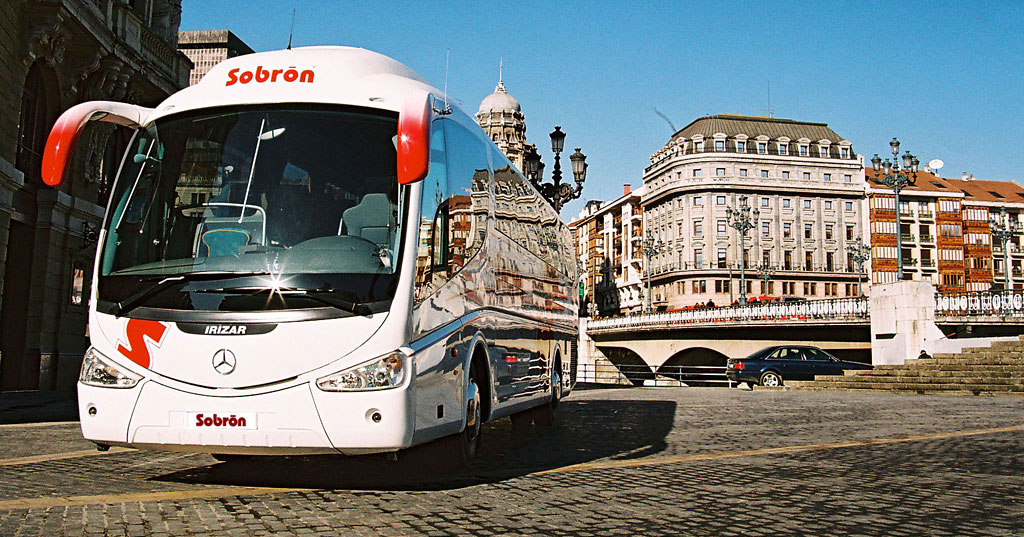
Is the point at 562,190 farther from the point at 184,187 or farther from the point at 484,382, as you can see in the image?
the point at 184,187

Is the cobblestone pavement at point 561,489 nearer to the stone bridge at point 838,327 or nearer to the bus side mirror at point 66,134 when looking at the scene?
the bus side mirror at point 66,134

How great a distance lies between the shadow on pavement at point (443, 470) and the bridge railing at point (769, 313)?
31.2 metres

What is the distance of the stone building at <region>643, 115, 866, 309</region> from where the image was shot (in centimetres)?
9088

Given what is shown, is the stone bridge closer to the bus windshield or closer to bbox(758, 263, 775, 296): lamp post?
bbox(758, 263, 775, 296): lamp post

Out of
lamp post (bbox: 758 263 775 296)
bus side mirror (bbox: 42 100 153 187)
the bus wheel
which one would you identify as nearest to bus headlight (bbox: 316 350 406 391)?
bus side mirror (bbox: 42 100 153 187)

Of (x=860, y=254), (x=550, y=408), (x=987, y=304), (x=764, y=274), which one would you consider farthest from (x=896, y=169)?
(x=764, y=274)

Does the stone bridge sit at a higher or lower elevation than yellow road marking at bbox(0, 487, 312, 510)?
higher

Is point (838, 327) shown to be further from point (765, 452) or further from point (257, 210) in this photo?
point (257, 210)

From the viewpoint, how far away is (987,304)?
33.8 meters

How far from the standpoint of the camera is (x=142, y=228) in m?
6.16

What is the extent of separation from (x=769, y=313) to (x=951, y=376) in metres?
20.6

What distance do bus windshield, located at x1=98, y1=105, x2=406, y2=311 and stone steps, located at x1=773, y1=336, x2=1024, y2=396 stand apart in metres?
21.6

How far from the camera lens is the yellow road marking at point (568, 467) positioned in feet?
18.4

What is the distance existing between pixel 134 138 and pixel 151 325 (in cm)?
159
